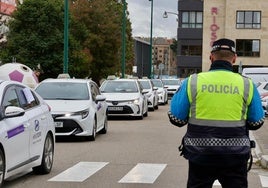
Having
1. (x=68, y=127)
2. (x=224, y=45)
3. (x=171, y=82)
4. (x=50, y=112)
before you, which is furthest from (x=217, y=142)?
(x=171, y=82)

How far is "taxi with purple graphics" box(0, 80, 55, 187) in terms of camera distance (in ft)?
29.1

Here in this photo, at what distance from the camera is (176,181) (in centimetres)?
1028

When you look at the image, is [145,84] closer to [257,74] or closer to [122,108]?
[257,74]

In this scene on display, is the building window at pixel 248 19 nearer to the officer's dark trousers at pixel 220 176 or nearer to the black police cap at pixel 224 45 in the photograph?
the black police cap at pixel 224 45

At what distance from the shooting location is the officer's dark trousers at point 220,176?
5.21 m

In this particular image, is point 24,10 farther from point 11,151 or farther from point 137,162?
point 11,151

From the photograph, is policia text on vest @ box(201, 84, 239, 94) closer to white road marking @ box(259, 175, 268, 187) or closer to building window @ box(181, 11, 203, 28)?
white road marking @ box(259, 175, 268, 187)

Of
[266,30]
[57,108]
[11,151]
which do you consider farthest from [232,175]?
[266,30]

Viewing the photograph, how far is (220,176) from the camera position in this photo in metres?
5.25

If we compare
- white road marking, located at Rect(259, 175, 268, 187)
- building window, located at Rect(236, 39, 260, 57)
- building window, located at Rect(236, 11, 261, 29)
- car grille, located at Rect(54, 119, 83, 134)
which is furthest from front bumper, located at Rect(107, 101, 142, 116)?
building window, located at Rect(236, 11, 261, 29)

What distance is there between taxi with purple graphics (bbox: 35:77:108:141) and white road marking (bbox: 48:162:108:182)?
154 inches

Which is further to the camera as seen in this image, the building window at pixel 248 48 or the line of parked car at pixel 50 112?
the building window at pixel 248 48

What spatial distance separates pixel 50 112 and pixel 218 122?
672 cm

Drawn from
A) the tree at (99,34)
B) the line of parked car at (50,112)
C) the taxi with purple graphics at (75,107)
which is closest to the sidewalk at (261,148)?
the line of parked car at (50,112)
